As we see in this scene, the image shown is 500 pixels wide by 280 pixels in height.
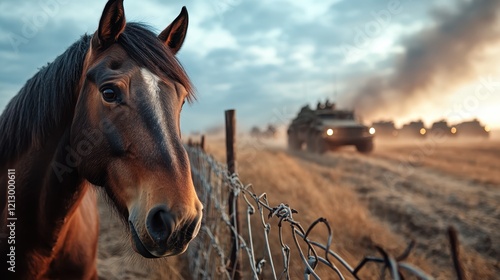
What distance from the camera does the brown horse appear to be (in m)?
1.42

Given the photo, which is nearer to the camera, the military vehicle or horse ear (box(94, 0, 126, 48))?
horse ear (box(94, 0, 126, 48))

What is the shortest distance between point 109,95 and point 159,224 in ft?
2.30

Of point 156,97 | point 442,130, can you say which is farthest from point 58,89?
point 442,130

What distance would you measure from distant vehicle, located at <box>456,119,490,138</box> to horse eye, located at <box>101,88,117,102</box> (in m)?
35.2

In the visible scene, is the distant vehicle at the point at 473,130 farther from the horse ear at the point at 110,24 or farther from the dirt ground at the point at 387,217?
the horse ear at the point at 110,24

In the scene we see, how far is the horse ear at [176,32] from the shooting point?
223 cm

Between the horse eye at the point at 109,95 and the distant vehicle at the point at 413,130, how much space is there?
3307cm

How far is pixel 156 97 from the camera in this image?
1632mm

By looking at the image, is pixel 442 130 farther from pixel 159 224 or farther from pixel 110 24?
pixel 159 224

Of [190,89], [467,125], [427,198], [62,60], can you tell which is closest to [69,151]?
[62,60]

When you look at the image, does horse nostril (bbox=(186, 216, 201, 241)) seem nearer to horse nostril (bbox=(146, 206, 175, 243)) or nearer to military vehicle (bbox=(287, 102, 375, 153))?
horse nostril (bbox=(146, 206, 175, 243))

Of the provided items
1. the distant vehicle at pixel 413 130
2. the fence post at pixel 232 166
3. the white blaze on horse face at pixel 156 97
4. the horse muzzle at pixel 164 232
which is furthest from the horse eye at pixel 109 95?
the distant vehicle at pixel 413 130

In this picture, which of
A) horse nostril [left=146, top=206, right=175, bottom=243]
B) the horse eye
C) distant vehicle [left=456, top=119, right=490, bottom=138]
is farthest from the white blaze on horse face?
distant vehicle [left=456, top=119, right=490, bottom=138]

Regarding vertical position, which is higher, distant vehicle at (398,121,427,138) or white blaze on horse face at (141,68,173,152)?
distant vehicle at (398,121,427,138)
